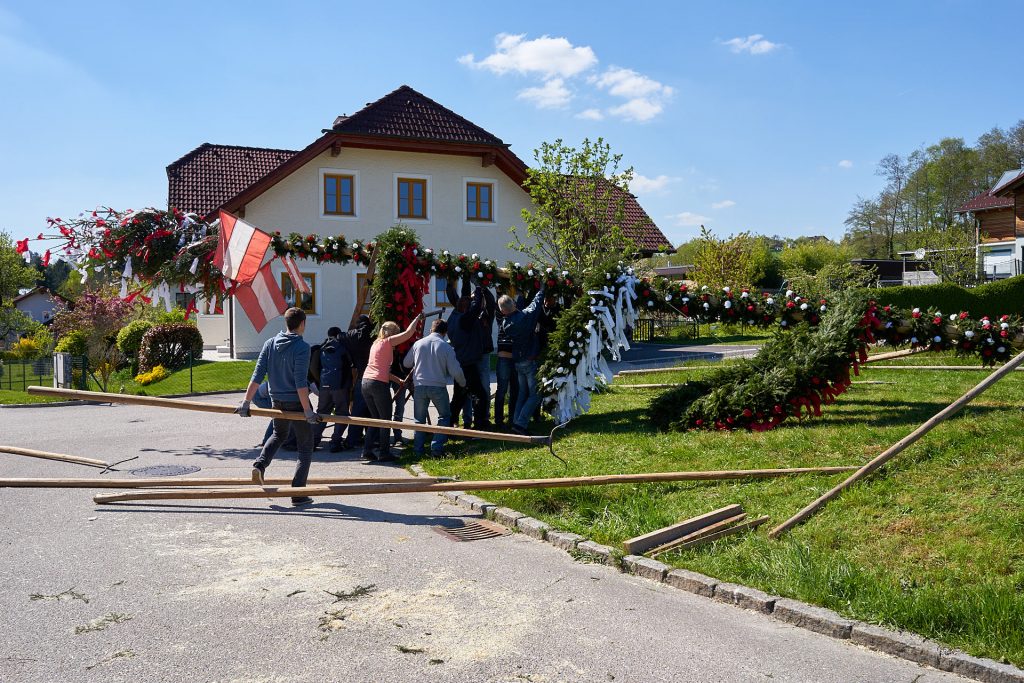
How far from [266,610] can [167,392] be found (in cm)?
1706

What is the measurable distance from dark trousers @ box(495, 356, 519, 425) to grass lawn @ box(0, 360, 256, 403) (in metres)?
10.7

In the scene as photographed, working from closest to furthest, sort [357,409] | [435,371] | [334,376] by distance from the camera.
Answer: [435,371] → [334,376] → [357,409]

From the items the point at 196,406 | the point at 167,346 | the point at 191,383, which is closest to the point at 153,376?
the point at 167,346

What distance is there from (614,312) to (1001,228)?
145 feet

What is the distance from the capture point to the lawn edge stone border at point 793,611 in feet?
14.8

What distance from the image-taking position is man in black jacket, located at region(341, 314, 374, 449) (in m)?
11.6

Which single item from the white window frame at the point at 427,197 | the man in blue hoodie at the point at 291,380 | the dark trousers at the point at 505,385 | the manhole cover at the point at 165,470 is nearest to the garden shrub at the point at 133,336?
the white window frame at the point at 427,197

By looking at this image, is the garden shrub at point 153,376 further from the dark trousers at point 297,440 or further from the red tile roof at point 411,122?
the dark trousers at point 297,440

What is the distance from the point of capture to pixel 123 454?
38.3 feet

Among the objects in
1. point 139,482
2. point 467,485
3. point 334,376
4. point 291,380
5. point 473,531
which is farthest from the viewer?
point 334,376

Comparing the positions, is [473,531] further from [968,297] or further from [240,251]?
[968,297]

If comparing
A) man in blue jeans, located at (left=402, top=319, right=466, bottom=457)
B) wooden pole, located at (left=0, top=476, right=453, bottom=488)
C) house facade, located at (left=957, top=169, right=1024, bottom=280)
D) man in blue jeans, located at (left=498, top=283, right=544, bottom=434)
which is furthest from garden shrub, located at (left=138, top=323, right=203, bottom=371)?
house facade, located at (left=957, top=169, right=1024, bottom=280)

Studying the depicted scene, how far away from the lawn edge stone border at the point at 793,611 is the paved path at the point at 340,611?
0.08 meters

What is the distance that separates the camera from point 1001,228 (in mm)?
47250
